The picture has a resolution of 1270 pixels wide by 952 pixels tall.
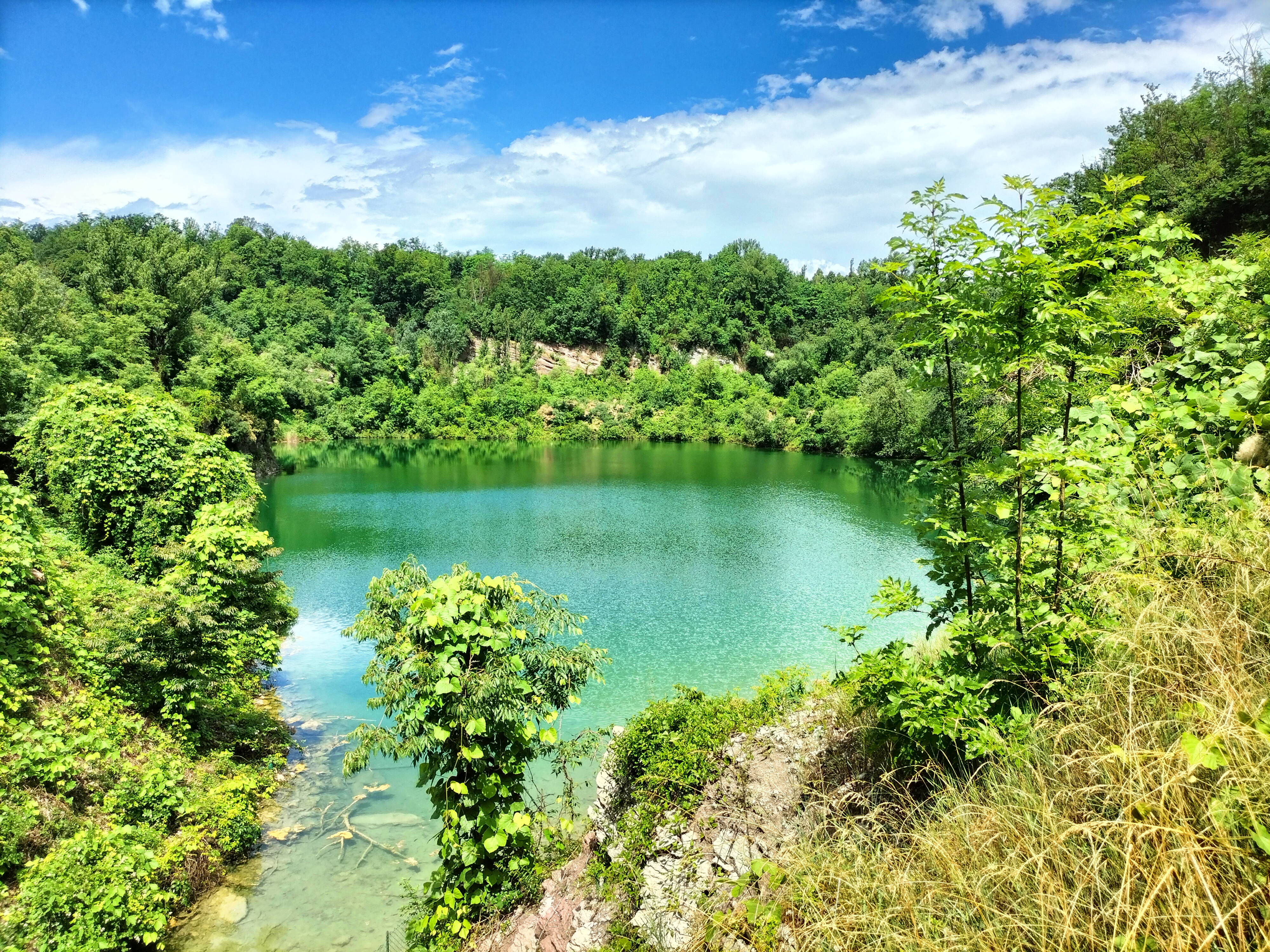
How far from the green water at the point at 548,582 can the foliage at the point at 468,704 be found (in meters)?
A: 1.95

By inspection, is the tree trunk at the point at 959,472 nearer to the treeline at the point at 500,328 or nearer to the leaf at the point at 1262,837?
the treeline at the point at 500,328

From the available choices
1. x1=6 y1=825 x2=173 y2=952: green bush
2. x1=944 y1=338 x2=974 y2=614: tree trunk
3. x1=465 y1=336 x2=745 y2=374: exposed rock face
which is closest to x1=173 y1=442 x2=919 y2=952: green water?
x1=6 y1=825 x2=173 y2=952: green bush

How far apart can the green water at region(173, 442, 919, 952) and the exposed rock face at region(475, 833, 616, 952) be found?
2.12 meters

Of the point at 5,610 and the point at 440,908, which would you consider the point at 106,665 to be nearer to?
the point at 5,610

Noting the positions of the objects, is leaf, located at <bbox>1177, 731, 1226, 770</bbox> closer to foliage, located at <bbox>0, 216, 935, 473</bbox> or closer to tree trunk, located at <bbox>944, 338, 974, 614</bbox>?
tree trunk, located at <bbox>944, 338, 974, 614</bbox>

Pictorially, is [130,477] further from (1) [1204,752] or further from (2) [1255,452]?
(2) [1255,452]

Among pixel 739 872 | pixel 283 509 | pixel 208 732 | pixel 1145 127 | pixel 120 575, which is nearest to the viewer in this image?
pixel 739 872

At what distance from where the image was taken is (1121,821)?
7.64 feet

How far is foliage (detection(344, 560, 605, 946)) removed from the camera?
5.61 metres

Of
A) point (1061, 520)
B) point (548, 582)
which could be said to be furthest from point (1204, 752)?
point (548, 582)

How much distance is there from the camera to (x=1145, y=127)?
29797 mm

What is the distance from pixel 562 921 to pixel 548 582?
1318 centimetres

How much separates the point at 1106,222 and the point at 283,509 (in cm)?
2978

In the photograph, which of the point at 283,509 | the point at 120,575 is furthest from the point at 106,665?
the point at 283,509
